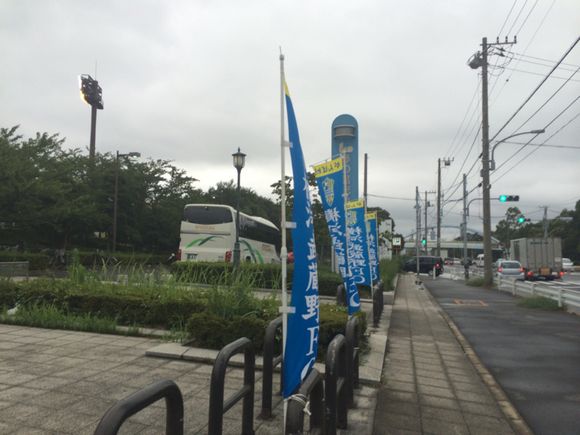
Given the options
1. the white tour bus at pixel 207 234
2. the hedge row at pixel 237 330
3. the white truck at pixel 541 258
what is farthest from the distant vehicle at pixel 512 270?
the hedge row at pixel 237 330

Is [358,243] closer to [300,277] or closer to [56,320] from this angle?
[300,277]

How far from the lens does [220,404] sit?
292cm

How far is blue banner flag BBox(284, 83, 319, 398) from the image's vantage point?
332 cm

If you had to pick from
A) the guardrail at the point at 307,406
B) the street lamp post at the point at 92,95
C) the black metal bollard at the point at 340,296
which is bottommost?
the guardrail at the point at 307,406

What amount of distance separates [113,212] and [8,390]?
29742mm

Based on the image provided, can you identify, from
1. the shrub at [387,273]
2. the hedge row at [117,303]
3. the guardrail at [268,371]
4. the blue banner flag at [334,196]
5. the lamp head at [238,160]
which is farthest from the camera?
the lamp head at [238,160]

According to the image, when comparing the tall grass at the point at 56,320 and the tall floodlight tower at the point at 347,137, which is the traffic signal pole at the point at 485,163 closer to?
the tall floodlight tower at the point at 347,137

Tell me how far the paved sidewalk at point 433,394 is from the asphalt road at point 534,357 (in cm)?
35

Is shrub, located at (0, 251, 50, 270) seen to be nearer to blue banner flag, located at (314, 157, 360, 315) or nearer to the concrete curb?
blue banner flag, located at (314, 157, 360, 315)

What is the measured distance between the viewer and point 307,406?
10.8 feet

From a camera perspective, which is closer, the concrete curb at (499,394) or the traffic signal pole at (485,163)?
the concrete curb at (499,394)

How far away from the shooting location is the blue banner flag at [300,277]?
332 cm

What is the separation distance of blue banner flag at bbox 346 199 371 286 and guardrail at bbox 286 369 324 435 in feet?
15.0

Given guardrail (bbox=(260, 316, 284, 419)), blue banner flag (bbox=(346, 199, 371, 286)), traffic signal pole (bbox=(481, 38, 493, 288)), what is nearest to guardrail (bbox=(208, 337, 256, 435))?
guardrail (bbox=(260, 316, 284, 419))
